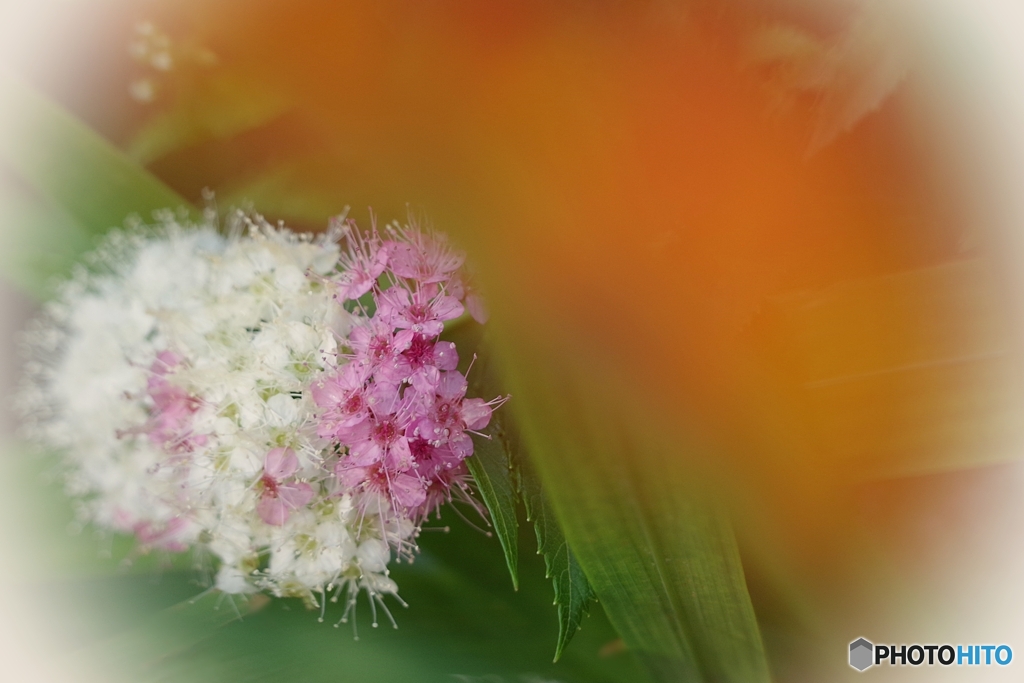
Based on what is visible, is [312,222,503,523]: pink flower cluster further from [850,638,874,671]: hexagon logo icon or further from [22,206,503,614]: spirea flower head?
[850,638,874,671]: hexagon logo icon

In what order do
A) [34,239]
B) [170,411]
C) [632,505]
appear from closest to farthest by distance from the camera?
[632,505], [170,411], [34,239]

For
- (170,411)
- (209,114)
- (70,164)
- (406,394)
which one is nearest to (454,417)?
(406,394)

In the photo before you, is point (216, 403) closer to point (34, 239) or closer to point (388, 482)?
point (388, 482)

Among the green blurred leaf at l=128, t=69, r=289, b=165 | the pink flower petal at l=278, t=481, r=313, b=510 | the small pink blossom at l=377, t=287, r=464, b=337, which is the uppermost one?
the green blurred leaf at l=128, t=69, r=289, b=165

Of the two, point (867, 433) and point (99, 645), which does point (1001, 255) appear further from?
point (99, 645)

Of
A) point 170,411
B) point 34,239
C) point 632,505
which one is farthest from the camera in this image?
point 34,239

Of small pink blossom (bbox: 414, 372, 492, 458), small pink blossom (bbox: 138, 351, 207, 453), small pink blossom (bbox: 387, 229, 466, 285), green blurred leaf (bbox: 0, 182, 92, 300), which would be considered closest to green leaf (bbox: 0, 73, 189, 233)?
green blurred leaf (bbox: 0, 182, 92, 300)

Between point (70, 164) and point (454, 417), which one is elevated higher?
point (70, 164)

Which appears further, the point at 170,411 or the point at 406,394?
the point at 170,411
